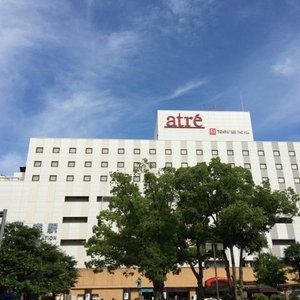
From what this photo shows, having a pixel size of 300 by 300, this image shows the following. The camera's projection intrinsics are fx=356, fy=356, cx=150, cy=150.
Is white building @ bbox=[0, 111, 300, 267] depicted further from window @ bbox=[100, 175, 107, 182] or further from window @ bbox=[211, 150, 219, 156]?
window @ bbox=[100, 175, 107, 182]

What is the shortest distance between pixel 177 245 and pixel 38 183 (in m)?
40.4

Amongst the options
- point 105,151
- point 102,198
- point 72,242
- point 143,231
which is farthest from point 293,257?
point 105,151

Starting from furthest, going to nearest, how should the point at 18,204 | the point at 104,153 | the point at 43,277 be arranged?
1. the point at 104,153
2. the point at 18,204
3. the point at 43,277

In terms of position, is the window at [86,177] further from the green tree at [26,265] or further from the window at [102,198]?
the green tree at [26,265]

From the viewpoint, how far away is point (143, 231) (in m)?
28.2

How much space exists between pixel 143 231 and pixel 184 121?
1789 inches

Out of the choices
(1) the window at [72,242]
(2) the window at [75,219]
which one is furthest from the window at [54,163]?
(1) the window at [72,242]

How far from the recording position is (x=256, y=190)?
100 ft

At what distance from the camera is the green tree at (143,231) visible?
2789 centimetres

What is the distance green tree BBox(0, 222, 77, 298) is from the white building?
29.3m

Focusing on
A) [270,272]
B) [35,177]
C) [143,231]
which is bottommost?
[270,272]

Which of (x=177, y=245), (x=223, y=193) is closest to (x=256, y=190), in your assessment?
(x=223, y=193)

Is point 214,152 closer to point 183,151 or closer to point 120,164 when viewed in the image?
point 183,151

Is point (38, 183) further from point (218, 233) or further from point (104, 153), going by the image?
point (218, 233)
